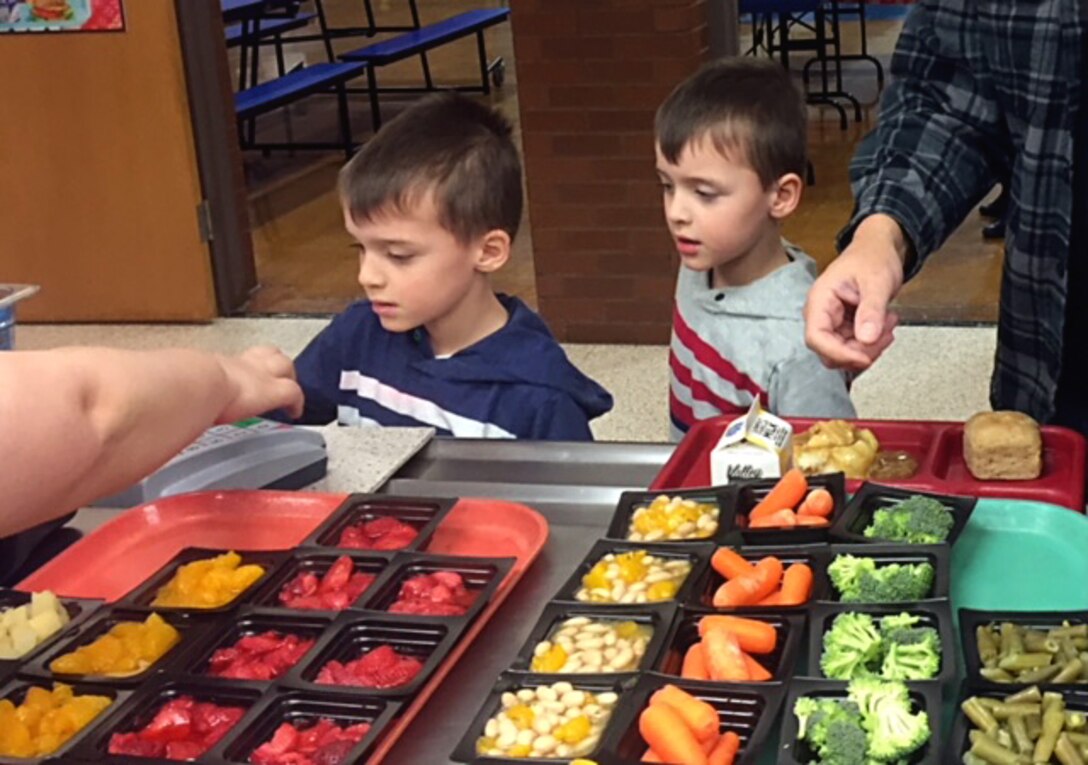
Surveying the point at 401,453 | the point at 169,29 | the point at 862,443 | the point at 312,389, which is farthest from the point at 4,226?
the point at 862,443

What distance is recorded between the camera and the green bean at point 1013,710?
1129 mm

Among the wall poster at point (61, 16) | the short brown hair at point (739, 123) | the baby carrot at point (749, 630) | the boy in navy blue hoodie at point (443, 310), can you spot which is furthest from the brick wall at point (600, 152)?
the baby carrot at point (749, 630)

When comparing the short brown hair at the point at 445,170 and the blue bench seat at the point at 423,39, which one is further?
the blue bench seat at the point at 423,39

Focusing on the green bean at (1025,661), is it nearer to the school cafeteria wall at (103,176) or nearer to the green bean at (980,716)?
the green bean at (980,716)

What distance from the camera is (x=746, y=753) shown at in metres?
1.13

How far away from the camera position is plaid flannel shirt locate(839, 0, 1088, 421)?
178 centimetres

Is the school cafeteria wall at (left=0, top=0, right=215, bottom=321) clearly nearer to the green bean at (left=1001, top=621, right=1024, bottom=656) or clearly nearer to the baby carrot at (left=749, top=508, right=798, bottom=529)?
the baby carrot at (left=749, top=508, right=798, bottom=529)

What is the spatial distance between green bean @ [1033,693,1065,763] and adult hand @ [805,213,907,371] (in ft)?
1.70

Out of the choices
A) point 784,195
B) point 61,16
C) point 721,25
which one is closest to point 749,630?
point 784,195

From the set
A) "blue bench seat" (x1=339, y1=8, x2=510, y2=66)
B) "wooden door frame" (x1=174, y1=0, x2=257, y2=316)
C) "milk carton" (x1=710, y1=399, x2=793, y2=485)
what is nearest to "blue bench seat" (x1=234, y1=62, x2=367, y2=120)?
"blue bench seat" (x1=339, y1=8, x2=510, y2=66)

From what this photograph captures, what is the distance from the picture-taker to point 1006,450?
1.64 meters

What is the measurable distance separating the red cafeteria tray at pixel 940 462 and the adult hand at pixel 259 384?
Answer: 432mm

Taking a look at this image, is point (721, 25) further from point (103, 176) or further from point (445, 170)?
point (445, 170)

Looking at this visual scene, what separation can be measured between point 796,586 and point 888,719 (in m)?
0.24
